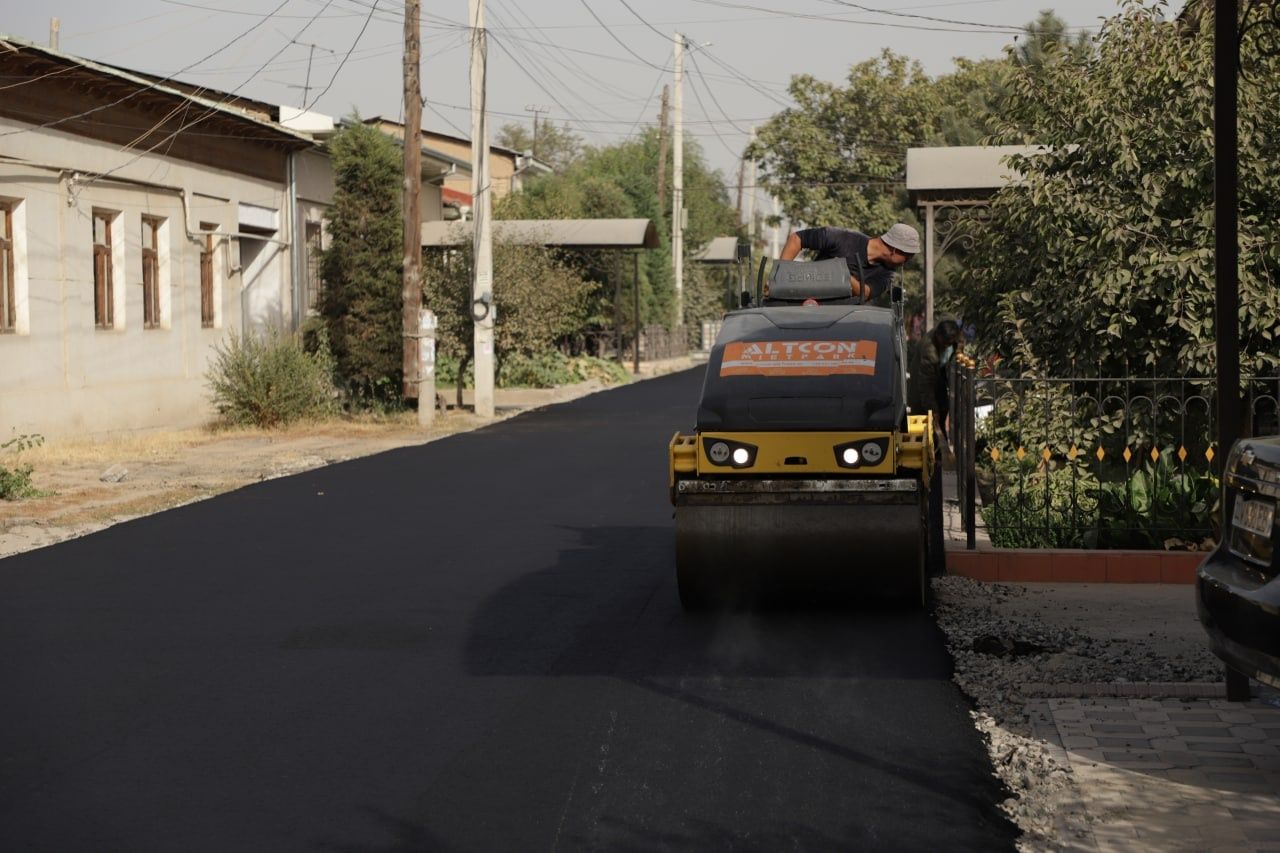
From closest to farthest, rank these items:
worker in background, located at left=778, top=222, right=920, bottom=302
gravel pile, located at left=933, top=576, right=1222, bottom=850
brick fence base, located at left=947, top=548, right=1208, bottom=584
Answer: gravel pile, located at left=933, top=576, right=1222, bottom=850
brick fence base, located at left=947, top=548, right=1208, bottom=584
worker in background, located at left=778, top=222, right=920, bottom=302

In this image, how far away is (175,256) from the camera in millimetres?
28516

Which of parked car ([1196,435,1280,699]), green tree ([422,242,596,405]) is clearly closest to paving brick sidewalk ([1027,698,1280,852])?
parked car ([1196,435,1280,699])

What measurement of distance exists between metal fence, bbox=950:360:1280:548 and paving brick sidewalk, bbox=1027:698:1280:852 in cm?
291

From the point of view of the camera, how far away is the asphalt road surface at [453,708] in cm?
618

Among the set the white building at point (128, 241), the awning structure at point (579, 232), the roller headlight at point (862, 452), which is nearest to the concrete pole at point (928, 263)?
the white building at point (128, 241)

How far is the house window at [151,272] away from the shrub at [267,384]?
1.22m

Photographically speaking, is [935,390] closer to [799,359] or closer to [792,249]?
[792,249]

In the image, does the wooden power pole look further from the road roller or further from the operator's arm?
the road roller

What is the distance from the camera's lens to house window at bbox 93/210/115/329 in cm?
2605

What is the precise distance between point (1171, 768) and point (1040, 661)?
6.90 feet

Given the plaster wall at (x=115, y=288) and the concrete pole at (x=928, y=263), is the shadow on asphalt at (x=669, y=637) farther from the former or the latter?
the plaster wall at (x=115, y=288)

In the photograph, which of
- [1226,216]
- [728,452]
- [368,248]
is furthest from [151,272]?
[1226,216]

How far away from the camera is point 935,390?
15.6m

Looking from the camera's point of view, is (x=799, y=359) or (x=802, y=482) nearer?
(x=802, y=482)
